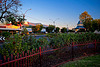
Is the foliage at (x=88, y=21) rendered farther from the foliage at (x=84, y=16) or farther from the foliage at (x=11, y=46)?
the foliage at (x=11, y=46)

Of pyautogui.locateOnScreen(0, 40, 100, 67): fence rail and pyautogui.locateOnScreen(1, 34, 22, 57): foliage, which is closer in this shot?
pyautogui.locateOnScreen(1, 34, 22, 57): foliage

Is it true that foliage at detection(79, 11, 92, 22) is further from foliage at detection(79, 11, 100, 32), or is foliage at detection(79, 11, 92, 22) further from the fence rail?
the fence rail

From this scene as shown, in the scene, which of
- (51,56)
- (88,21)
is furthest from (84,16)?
(51,56)

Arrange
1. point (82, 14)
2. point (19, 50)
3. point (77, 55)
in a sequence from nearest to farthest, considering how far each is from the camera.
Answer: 1. point (19, 50)
2. point (77, 55)
3. point (82, 14)

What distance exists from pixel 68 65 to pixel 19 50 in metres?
2.47

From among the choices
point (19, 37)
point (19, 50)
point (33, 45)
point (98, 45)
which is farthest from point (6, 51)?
point (98, 45)

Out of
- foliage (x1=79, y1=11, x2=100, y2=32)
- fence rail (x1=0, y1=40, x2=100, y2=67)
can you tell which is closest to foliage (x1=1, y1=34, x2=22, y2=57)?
fence rail (x1=0, y1=40, x2=100, y2=67)

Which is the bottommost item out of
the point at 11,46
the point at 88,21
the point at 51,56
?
the point at 51,56

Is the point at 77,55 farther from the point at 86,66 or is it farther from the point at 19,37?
the point at 19,37

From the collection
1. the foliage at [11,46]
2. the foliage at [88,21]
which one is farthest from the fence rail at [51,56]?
the foliage at [88,21]

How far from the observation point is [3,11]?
53.9 feet

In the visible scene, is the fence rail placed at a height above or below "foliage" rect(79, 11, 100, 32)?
below

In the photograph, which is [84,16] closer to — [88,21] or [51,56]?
[88,21]

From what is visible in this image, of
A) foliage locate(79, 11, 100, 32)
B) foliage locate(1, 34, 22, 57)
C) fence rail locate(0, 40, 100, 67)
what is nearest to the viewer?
foliage locate(1, 34, 22, 57)
